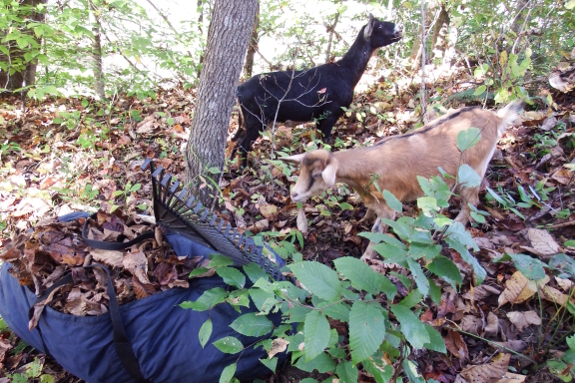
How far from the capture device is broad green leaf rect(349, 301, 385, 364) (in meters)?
1.32

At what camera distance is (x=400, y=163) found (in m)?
3.65

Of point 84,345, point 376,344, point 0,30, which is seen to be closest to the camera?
point 376,344

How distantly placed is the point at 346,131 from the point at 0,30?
221 inches

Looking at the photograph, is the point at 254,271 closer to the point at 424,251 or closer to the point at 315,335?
the point at 315,335

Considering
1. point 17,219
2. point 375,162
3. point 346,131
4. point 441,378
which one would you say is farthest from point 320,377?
point 346,131

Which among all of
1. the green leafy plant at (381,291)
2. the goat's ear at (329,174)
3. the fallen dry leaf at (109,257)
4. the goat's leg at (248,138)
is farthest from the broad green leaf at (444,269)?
the goat's leg at (248,138)

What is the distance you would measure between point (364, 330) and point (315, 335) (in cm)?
18

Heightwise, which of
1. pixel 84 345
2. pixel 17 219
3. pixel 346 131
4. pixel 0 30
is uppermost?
pixel 0 30

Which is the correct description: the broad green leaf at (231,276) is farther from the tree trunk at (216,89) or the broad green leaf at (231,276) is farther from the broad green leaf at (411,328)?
the tree trunk at (216,89)

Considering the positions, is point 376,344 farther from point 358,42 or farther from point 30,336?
point 358,42

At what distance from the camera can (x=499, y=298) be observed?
2.72 metres

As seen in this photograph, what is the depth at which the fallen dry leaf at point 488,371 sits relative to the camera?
2262mm

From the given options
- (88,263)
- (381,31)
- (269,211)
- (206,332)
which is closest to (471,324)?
(206,332)

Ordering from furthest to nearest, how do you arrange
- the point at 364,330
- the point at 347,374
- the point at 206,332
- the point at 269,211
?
the point at 269,211 → the point at 206,332 → the point at 347,374 → the point at 364,330
